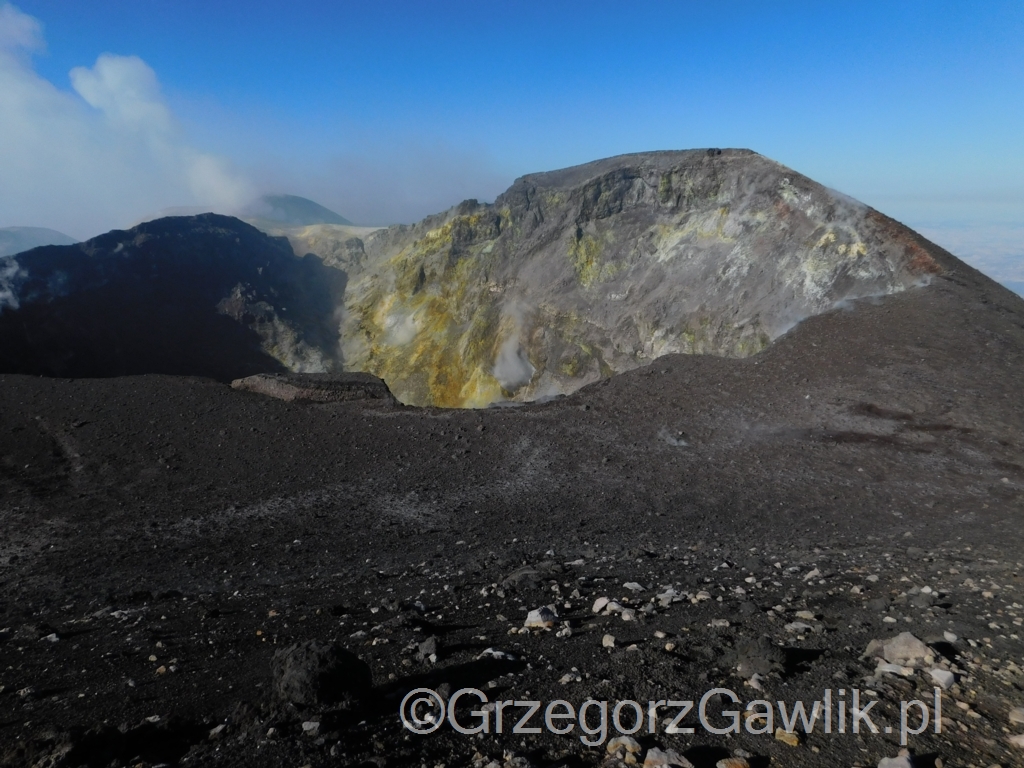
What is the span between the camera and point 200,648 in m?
5.52

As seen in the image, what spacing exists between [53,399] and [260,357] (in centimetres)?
2259

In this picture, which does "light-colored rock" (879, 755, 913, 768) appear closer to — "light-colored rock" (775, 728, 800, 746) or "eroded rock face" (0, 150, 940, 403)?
"light-colored rock" (775, 728, 800, 746)

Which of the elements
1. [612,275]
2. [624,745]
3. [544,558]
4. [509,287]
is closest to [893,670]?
[624,745]

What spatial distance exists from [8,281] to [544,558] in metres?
32.0

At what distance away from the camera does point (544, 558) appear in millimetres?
8188

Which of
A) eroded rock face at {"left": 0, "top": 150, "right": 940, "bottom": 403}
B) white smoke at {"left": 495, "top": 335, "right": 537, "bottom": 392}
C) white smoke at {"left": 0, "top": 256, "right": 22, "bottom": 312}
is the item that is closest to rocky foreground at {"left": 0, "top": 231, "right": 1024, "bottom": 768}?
eroded rock face at {"left": 0, "top": 150, "right": 940, "bottom": 403}

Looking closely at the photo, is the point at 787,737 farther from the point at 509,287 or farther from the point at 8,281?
the point at 8,281

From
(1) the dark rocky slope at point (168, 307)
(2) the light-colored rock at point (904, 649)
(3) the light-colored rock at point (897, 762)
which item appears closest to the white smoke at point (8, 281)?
(1) the dark rocky slope at point (168, 307)

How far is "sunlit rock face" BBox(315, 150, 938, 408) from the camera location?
19.5 m

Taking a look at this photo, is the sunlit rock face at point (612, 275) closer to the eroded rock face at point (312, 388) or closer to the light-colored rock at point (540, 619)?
the eroded rock face at point (312, 388)

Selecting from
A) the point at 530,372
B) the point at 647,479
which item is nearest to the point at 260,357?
the point at 530,372

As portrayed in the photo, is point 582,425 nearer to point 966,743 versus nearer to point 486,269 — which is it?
point 966,743

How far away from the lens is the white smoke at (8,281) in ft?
91.6

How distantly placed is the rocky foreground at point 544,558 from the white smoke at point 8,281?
59.4 feet
